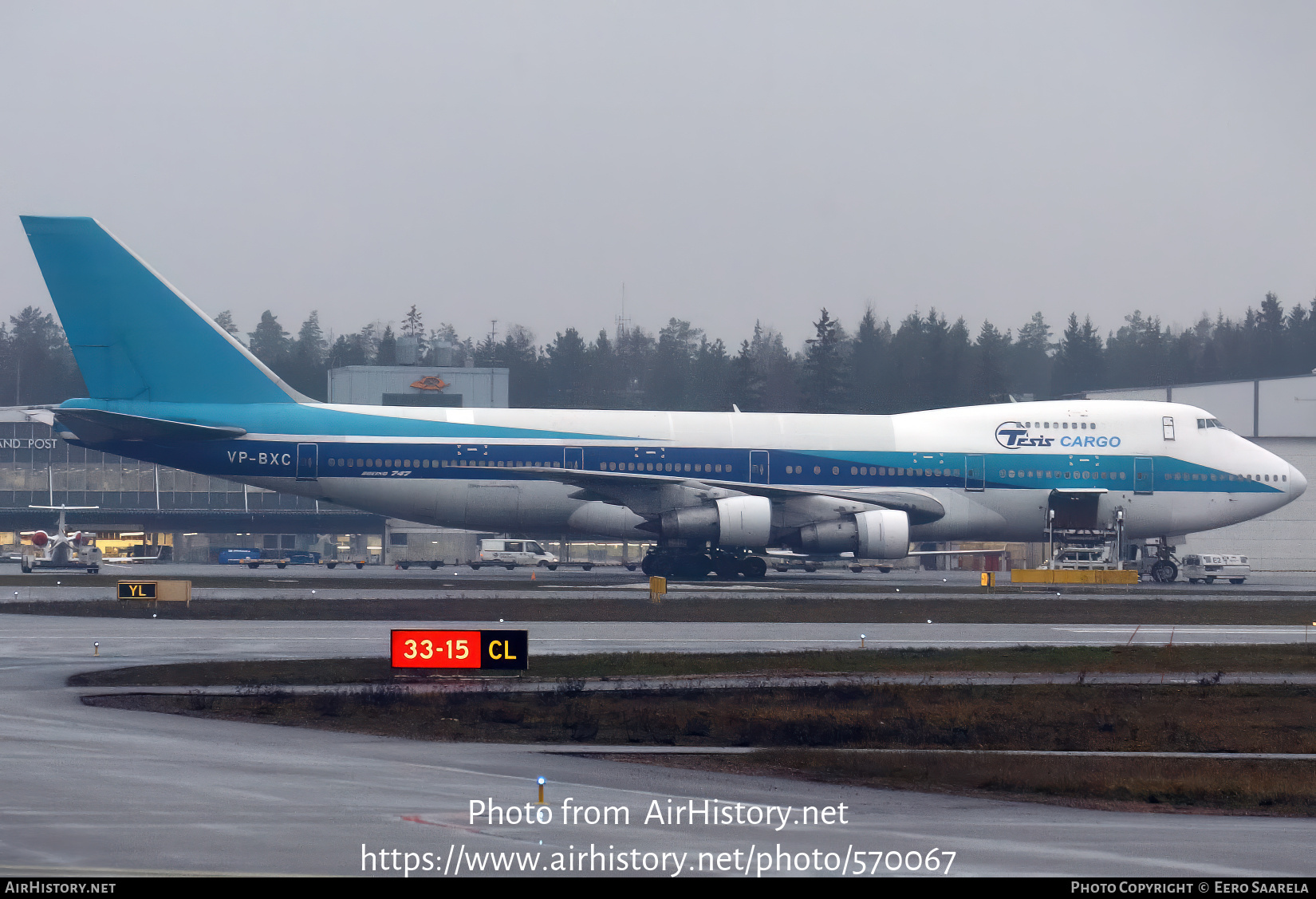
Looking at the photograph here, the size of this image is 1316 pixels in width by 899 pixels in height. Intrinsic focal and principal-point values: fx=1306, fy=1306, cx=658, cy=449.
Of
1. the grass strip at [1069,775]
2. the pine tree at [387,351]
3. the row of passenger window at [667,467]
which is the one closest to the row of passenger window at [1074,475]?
the row of passenger window at [667,467]

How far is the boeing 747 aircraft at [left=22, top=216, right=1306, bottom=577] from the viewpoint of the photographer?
48.0m

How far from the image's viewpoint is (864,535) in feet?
158

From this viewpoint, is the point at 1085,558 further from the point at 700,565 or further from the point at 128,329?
the point at 128,329

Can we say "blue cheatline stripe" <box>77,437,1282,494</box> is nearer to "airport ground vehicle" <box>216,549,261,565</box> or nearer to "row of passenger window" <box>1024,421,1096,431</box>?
"row of passenger window" <box>1024,421,1096,431</box>

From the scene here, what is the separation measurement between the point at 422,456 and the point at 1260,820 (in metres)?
39.7

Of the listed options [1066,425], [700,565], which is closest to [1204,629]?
[1066,425]

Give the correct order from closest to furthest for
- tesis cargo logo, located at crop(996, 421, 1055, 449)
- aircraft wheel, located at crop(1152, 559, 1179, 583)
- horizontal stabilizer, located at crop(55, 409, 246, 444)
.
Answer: horizontal stabilizer, located at crop(55, 409, 246, 444) → tesis cargo logo, located at crop(996, 421, 1055, 449) → aircraft wheel, located at crop(1152, 559, 1179, 583)

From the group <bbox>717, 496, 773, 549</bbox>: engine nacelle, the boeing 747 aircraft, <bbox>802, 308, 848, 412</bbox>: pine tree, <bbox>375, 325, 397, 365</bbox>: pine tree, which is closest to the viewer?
<bbox>717, 496, 773, 549</bbox>: engine nacelle

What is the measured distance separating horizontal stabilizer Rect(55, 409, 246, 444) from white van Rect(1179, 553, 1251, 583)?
42.1m

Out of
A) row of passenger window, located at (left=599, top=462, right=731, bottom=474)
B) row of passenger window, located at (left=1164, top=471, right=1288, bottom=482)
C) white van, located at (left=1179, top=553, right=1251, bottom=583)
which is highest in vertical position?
row of passenger window, located at (left=599, top=462, right=731, bottom=474)

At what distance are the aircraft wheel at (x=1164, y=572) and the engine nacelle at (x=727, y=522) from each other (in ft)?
63.6

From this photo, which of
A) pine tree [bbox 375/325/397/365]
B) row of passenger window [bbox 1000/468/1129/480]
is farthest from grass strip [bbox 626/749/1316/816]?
pine tree [bbox 375/325/397/365]

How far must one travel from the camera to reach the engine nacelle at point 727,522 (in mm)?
47844

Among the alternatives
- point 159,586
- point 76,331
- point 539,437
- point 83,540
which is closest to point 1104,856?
point 159,586
